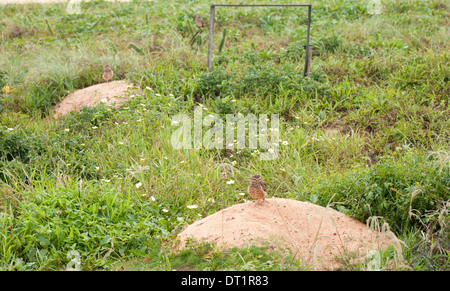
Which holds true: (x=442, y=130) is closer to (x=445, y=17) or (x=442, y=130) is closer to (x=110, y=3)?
(x=445, y=17)

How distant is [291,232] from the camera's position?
11.1ft

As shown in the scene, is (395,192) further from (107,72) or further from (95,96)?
(107,72)

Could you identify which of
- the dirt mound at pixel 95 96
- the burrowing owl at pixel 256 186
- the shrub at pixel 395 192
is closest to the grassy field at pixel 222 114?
the shrub at pixel 395 192

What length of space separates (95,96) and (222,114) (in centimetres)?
201

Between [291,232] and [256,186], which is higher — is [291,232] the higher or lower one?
the lower one

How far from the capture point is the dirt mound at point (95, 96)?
21.2 ft

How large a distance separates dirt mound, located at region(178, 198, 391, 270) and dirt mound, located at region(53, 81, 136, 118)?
3278 mm

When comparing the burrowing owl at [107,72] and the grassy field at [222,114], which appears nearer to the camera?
the grassy field at [222,114]

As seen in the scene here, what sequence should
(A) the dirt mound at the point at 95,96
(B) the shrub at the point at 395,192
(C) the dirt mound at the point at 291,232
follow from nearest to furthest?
(C) the dirt mound at the point at 291,232
(B) the shrub at the point at 395,192
(A) the dirt mound at the point at 95,96

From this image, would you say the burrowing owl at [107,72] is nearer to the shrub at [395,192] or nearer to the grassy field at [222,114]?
the grassy field at [222,114]

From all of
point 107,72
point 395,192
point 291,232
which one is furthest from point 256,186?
point 107,72

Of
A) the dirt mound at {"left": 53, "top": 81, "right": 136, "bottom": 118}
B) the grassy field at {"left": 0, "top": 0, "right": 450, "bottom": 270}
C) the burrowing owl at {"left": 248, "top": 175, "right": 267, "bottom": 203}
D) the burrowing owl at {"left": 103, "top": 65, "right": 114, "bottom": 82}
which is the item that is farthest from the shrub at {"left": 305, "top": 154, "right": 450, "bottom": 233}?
the burrowing owl at {"left": 103, "top": 65, "right": 114, "bottom": 82}

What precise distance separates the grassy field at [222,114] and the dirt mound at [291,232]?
13 centimetres

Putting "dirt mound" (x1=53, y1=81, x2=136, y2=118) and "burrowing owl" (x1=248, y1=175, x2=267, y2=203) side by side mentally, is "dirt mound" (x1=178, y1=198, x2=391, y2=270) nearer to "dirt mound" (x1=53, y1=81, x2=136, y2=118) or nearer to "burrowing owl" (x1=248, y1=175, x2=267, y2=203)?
"burrowing owl" (x1=248, y1=175, x2=267, y2=203)
